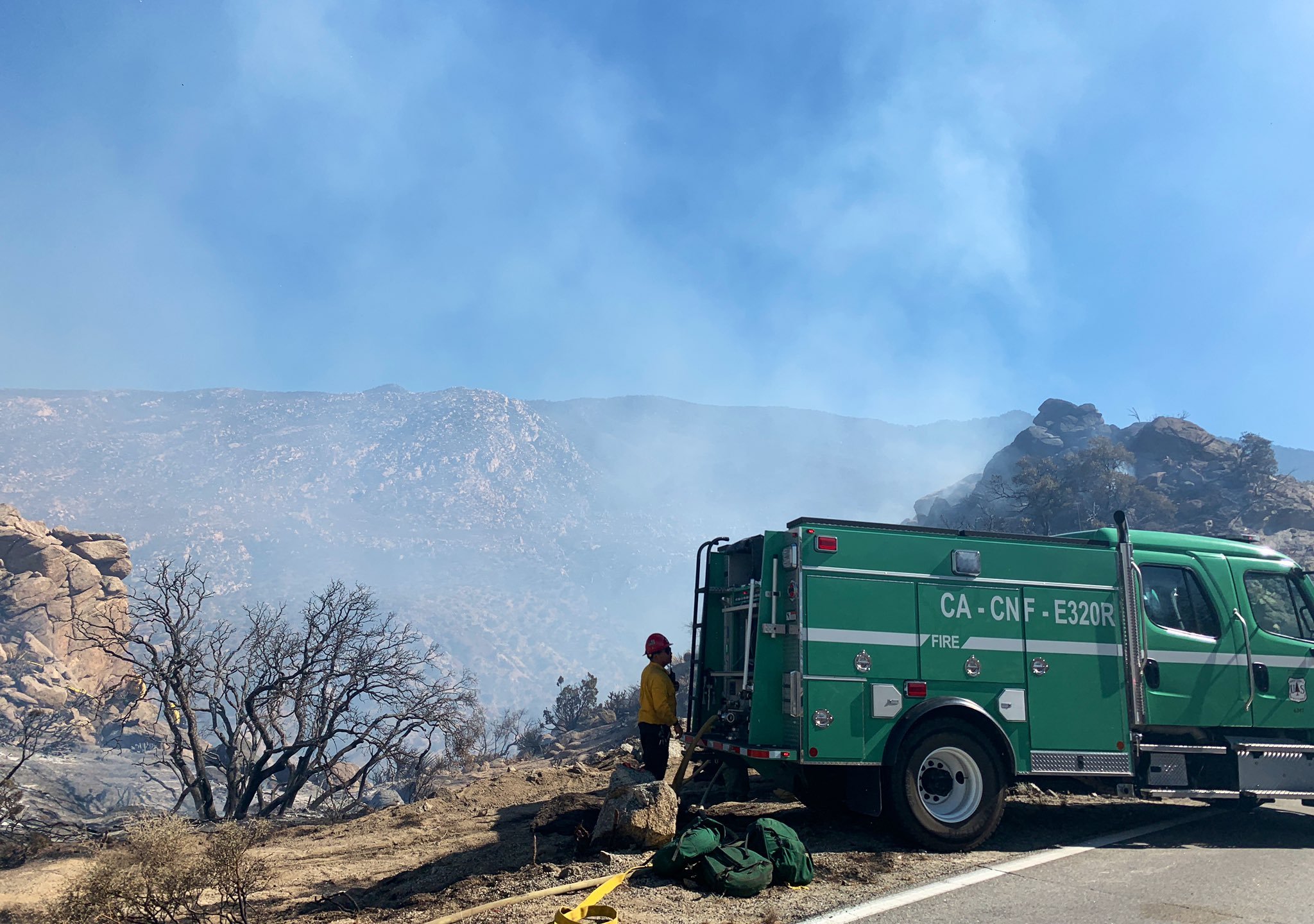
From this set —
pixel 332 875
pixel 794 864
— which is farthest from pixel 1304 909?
pixel 332 875

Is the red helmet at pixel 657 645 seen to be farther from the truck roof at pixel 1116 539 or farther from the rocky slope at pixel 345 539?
the rocky slope at pixel 345 539

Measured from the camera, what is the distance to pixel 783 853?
6020mm

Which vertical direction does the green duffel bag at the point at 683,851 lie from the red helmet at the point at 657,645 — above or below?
below

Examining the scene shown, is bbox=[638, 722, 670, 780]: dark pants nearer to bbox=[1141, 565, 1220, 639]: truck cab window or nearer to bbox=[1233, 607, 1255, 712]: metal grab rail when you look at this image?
bbox=[1141, 565, 1220, 639]: truck cab window

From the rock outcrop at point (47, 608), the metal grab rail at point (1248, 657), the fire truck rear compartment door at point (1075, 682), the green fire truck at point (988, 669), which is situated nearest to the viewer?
the green fire truck at point (988, 669)

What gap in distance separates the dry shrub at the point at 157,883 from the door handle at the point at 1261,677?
9319 mm

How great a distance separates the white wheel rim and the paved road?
0.76 m

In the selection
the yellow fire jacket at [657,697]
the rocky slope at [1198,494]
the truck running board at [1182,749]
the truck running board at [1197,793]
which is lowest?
the truck running board at [1197,793]

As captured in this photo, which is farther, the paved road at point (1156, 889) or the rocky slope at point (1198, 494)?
the rocky slope at point (1198, 494)

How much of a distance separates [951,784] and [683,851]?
9.47 feet

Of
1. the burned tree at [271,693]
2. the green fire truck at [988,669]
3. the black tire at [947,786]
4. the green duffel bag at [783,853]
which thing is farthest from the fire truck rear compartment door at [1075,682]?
the burned tree at [271,693]

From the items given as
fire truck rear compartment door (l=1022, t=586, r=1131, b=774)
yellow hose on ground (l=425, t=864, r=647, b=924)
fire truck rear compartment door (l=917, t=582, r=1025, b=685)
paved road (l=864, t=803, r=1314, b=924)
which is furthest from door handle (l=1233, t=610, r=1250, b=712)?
yellow hose on ground (l=425, t=864, r=647, b=924)

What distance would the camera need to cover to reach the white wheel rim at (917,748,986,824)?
292 inches

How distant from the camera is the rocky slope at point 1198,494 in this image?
167 ft
